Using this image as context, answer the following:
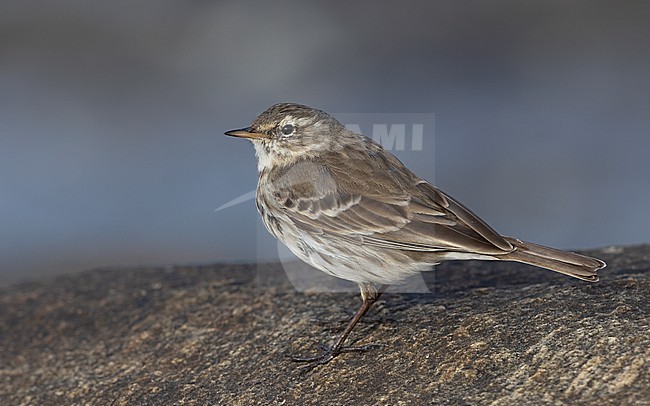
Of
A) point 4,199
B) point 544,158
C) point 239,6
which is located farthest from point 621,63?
point 4,199

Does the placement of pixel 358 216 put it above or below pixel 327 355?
above

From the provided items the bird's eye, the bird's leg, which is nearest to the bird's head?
the bird's eye

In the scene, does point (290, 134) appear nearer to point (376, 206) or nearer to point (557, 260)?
point (376, 206)

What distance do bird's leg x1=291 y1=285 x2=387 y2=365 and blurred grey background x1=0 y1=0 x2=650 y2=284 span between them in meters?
3.98

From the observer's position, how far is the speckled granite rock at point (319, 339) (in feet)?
14.7

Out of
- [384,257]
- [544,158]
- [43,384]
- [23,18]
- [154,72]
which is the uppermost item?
[23,18]

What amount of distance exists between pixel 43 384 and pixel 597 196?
7689mm

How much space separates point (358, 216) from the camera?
17.8 ft

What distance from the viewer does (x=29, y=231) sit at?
38.0 feet

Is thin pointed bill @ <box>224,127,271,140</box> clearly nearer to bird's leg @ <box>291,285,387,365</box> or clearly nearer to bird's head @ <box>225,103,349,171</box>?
bird's head @ <box>225,103,349,171</box>

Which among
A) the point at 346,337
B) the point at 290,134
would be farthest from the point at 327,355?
the point at 290,134

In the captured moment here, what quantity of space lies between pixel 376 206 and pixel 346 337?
0.79m

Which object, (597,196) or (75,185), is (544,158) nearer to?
(597,196)

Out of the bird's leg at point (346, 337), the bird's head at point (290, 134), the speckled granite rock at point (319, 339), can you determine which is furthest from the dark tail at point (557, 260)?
the bird's head at point (290, 134)
